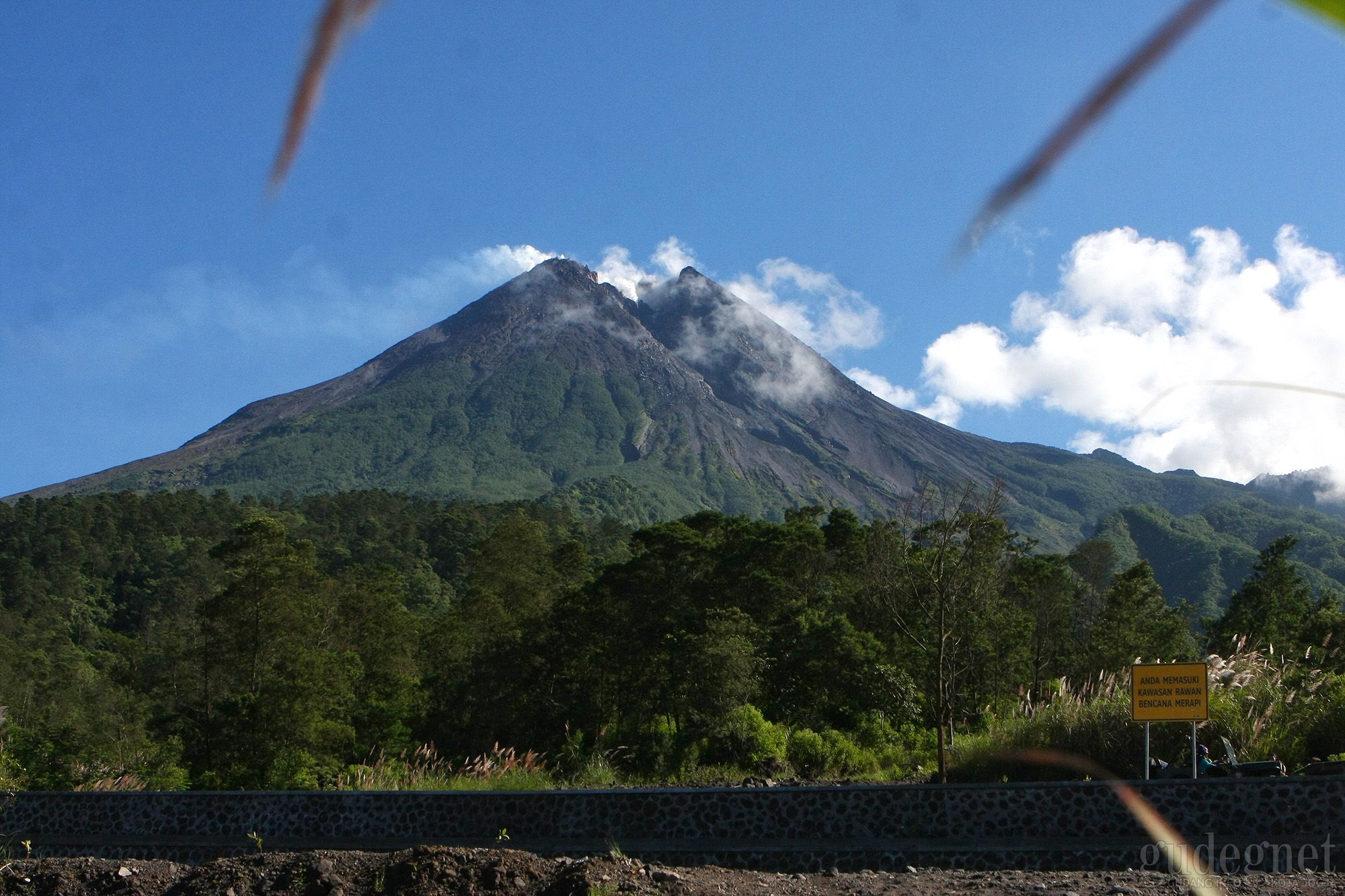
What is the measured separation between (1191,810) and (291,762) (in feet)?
42.0

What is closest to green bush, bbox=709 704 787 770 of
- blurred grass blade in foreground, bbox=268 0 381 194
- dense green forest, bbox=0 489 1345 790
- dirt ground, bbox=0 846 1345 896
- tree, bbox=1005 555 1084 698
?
dense green forest, bbox=0 489 1345 790

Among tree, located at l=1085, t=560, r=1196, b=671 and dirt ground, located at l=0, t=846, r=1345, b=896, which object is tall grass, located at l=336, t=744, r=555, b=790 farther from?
tree, located at l=1085, t=560, r=1196, b=671

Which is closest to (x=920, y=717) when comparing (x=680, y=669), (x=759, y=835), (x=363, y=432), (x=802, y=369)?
(x=680, y=669)

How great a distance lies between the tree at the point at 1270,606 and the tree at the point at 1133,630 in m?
0.91

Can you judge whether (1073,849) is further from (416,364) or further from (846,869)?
A: (416,364)

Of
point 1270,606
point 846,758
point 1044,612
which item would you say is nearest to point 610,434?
point 1044,612

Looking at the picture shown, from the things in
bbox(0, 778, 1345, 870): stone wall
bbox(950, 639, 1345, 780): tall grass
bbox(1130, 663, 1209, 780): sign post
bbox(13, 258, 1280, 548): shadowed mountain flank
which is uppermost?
bbox(13, 258, 1280, 548): shadowed mountain flank

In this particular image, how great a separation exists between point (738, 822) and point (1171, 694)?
312 cm

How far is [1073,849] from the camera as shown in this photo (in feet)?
23.1

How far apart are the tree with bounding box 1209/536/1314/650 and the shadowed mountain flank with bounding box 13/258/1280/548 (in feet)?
245

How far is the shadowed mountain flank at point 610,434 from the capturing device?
4936 inches

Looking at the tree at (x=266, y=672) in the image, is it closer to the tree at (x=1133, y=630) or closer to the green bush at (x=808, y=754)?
the green bush at (x=808, y=754)

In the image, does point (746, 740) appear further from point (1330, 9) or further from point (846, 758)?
point (1330, 9)

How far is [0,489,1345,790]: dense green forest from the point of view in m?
11.1
